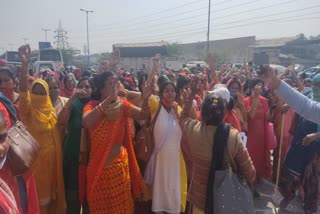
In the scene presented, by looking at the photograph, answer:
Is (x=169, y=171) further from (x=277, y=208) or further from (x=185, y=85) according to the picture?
(x=277, y=208)

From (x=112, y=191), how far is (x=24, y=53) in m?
1.51

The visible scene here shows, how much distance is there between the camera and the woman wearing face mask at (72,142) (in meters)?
3.55

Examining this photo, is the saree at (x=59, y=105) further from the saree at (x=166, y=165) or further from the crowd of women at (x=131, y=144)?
the saree at (x=166, y=165)

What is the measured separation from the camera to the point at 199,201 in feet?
8.71

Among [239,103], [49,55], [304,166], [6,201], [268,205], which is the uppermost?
[49,55]

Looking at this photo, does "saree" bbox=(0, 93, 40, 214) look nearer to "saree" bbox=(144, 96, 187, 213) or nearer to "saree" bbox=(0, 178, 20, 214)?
"saree" bbox=(0, 178, 20, 214)

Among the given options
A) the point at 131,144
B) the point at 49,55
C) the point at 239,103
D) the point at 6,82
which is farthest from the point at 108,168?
the point at 49,55

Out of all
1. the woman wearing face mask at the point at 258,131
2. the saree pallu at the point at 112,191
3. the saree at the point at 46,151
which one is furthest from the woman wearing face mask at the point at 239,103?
the saree at the point at 46,151

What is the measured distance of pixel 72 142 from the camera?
360cm

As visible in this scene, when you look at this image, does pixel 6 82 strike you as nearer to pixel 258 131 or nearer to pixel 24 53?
pixel 24 53

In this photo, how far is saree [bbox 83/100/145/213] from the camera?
3066 millimetres

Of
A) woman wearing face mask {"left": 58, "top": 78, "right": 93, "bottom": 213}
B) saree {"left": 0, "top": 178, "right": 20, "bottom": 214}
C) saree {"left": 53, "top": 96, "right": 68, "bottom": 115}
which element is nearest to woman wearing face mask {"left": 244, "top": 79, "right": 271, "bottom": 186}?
woman wearing face mask {"left": 58, "top": 78, "right": 93, "bottom": 213}

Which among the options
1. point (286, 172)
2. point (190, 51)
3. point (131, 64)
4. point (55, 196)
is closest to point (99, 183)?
point (55, 196)

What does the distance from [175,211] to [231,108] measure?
132 cm
